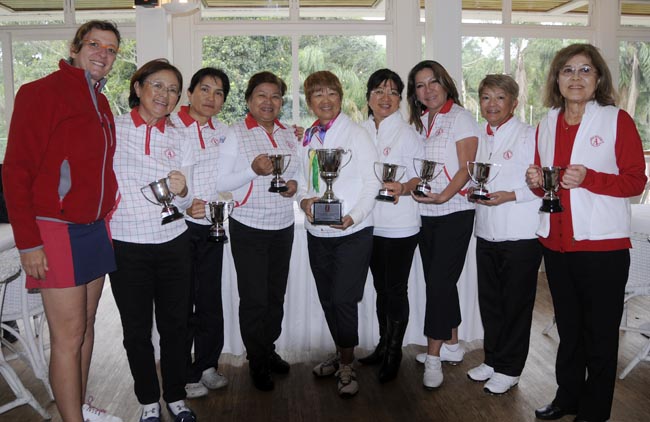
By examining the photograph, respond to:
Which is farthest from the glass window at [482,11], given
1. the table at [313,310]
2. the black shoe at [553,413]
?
the black shoe at [553,413]

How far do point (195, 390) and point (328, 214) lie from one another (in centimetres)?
121

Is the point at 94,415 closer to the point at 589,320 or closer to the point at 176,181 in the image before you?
the point at 176,181

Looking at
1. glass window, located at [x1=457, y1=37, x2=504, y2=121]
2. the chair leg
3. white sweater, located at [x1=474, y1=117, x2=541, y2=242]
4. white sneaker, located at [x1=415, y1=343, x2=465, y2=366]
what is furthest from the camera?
glass window, located at [x1=457, y1=37, x2=504, y2=121]

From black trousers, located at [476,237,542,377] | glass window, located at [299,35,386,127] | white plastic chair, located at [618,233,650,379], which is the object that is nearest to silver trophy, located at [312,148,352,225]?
black trousers, located at [476,237,542,377]

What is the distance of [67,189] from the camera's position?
7.24 feet

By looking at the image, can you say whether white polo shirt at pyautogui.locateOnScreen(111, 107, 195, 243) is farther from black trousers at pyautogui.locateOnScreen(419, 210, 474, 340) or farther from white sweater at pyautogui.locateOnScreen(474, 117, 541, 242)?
white sweater at pyautogui.locateOnScreen(474, 117, 541, 242)

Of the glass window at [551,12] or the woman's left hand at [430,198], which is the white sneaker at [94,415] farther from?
the glass window at [551,12]

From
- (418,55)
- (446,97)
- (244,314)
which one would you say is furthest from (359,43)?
(244,314)

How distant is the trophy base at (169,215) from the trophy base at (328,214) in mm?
662

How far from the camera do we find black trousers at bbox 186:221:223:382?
2998mm

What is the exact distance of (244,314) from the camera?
10.1 ft

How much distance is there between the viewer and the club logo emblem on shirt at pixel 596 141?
2398mm

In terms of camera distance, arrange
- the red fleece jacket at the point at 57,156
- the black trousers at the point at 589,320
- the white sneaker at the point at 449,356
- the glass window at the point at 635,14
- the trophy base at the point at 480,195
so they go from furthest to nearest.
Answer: the glass window at the point at 635,14 → the white sneaker at the point at 449,356 → the trophy base at the point at 480,195 → the black trousers at the point at 589,320 → the red fleece jacket at the point at 57,156

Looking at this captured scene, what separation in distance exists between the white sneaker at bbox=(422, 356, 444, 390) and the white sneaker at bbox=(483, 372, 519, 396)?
246 millimetres
